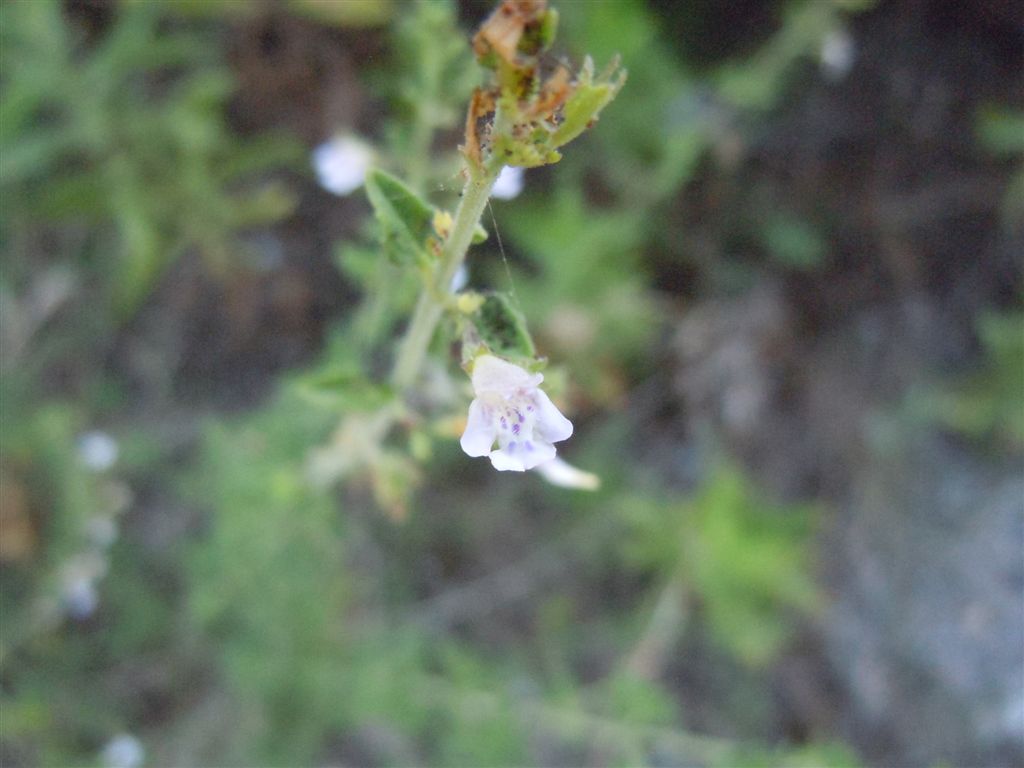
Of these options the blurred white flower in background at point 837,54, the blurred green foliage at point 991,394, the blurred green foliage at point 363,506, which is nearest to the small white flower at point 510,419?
the blurred green foliage at point 363,506

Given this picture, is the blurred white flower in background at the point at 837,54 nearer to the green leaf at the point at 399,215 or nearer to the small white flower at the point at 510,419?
the green leaf at the point at 399,215

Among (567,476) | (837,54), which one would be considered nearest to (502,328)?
(567,476)

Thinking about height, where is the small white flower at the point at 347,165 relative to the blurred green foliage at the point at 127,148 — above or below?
below

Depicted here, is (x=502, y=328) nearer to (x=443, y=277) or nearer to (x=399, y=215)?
(x=443, y=277)

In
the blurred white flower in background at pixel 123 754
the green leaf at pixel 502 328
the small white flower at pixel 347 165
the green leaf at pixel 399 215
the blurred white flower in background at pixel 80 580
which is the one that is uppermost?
the small white flower at pixel 347 165

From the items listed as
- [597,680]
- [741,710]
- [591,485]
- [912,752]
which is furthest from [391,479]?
[912,752]

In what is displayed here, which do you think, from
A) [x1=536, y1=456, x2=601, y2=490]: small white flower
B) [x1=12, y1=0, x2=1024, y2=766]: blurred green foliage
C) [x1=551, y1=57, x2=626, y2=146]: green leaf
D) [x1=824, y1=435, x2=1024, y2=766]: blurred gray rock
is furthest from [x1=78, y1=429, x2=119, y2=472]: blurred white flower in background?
[x1=824, y1=435, x2=1024, y2=766]: blurred gray rock
